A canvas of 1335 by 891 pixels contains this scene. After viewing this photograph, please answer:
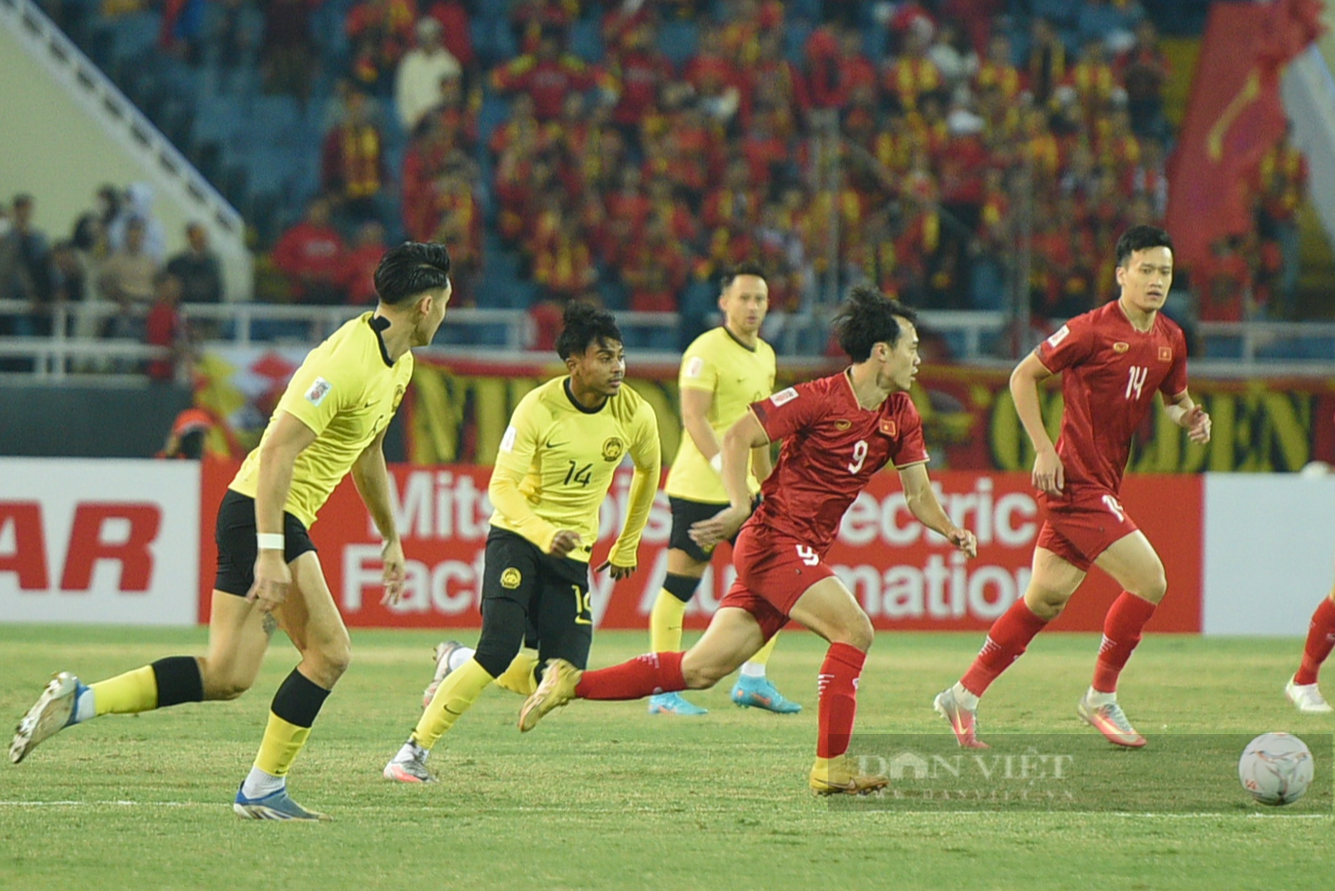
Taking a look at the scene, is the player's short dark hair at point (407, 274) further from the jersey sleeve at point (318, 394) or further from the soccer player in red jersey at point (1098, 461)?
the soccer player in red jersey at point (1098, 461)

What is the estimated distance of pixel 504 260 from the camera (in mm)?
20469

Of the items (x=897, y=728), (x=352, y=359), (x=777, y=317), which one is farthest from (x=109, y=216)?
(x=352, y=359)

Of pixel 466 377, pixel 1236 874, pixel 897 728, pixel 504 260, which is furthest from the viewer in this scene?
pixel 504 260

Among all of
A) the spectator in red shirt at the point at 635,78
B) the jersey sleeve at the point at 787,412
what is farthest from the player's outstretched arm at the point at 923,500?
the spectator in red shirt at the point at 635,78

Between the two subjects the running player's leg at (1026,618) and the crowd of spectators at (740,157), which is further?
the crowd of spectators at (740,157)

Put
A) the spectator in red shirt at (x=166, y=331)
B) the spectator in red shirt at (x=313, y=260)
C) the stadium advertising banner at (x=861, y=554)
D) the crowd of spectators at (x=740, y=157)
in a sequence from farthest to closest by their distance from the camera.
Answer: the crowd of spectators at (x=740, y=157)
the spectator in red shirt at (x=313, y=260)
the spectator in red shirt at (x=166, y=331)
the stadium advertising banner at (x=861, y=554)

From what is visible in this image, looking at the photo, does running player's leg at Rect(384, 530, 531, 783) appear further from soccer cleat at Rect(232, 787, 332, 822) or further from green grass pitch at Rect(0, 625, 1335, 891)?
soccer cleat at Rect(232, 787, 332, 822)

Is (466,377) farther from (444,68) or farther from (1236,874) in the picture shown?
(1236,874)

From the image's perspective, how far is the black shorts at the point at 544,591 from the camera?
26.6 feet

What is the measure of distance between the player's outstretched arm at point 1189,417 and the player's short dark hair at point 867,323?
7.08ft

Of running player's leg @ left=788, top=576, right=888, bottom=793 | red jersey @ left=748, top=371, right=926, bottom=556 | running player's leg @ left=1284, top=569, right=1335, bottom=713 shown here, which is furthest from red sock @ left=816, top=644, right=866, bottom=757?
running player's leg @ left=1284, top=569, right=1335, bottom=713

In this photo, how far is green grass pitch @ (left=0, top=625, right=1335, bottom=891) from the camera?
598 centimetres

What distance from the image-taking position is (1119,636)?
927 centimetres

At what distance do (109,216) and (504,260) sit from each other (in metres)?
4.05
